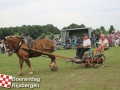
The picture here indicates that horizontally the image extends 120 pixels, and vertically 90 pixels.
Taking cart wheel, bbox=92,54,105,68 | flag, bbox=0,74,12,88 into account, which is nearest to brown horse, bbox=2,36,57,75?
cart wheel, bbox=92,54,105,68

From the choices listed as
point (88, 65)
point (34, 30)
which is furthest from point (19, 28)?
point (88, 65)

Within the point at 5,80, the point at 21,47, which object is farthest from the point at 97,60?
the point at 5,80

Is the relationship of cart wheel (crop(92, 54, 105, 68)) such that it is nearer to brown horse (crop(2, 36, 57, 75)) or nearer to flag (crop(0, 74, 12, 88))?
brown horse (crop(2, 36, 57, 75))

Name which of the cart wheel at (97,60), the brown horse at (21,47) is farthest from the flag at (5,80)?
the cart wheel at (97,60)

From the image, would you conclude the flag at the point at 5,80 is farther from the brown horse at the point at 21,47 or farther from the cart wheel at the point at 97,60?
the cart wheel at the point at 97,60

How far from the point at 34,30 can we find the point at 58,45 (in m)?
77.5

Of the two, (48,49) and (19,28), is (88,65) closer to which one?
(48,49)

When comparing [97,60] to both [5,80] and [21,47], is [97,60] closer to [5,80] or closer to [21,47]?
[21,47]

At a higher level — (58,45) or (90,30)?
(90,30)

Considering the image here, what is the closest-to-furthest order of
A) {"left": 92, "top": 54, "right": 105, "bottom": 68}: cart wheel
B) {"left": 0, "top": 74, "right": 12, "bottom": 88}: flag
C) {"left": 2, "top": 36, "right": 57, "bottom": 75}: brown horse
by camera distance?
{"left": 0, "top": 74, "right": 12, "bottom": 88}: flag < {"left": 2, "top": 36, "right": 57, "bottom": 75}: brown horse < {"left": 92, "top": 54, "right": 105, "bottom": 68}: cart wheel

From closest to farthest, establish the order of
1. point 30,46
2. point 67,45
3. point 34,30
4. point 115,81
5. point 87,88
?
point 87,88 → point 115,81 → point 30,46 → point 67,45 → point 34,30

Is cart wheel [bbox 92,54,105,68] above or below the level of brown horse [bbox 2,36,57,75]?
below

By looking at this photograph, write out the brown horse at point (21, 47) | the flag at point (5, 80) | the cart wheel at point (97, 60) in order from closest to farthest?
the flag at point (5, 80) < the brown horse at point (21, 47) < the cart wheel at point (97, 60)

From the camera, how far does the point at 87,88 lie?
279 inches
